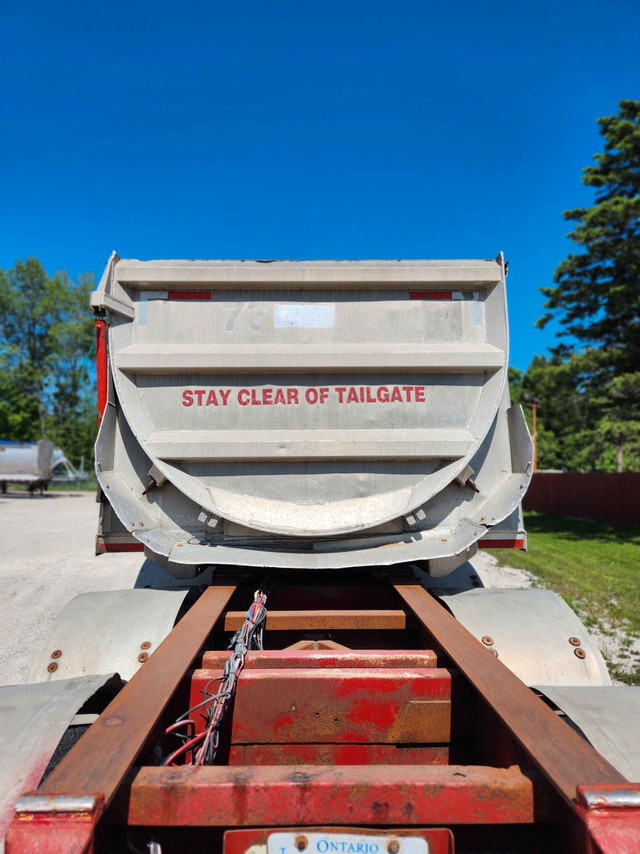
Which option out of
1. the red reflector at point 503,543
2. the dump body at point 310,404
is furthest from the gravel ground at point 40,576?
the red reflector at point 503,543

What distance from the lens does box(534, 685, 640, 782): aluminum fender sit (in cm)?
186

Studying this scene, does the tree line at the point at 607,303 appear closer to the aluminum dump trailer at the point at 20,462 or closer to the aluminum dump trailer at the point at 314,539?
the aluminum dump trailer at the point at 314,539

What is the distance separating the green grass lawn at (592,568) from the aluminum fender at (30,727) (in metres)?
4.41

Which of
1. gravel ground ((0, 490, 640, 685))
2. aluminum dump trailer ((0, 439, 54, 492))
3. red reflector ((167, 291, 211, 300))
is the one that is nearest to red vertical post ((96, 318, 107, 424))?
red reflector ((167, 291, 211, 300))

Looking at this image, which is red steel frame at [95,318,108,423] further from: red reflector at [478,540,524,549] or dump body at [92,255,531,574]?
red reflector at [478,540,524,549]

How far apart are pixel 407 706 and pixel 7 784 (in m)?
1.51

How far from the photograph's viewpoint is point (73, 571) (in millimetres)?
9195

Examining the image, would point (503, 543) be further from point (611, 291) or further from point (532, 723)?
point (611, 291)

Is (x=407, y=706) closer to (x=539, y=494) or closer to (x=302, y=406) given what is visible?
(x=302, y=406)

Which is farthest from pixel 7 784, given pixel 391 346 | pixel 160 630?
pixel 391 346

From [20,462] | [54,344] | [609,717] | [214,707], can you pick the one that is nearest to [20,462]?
[20,462]

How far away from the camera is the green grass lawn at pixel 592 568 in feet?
22.7

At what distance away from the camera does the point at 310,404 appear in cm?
367

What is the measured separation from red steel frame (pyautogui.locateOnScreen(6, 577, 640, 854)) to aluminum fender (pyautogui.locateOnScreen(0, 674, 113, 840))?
8.6 inches
